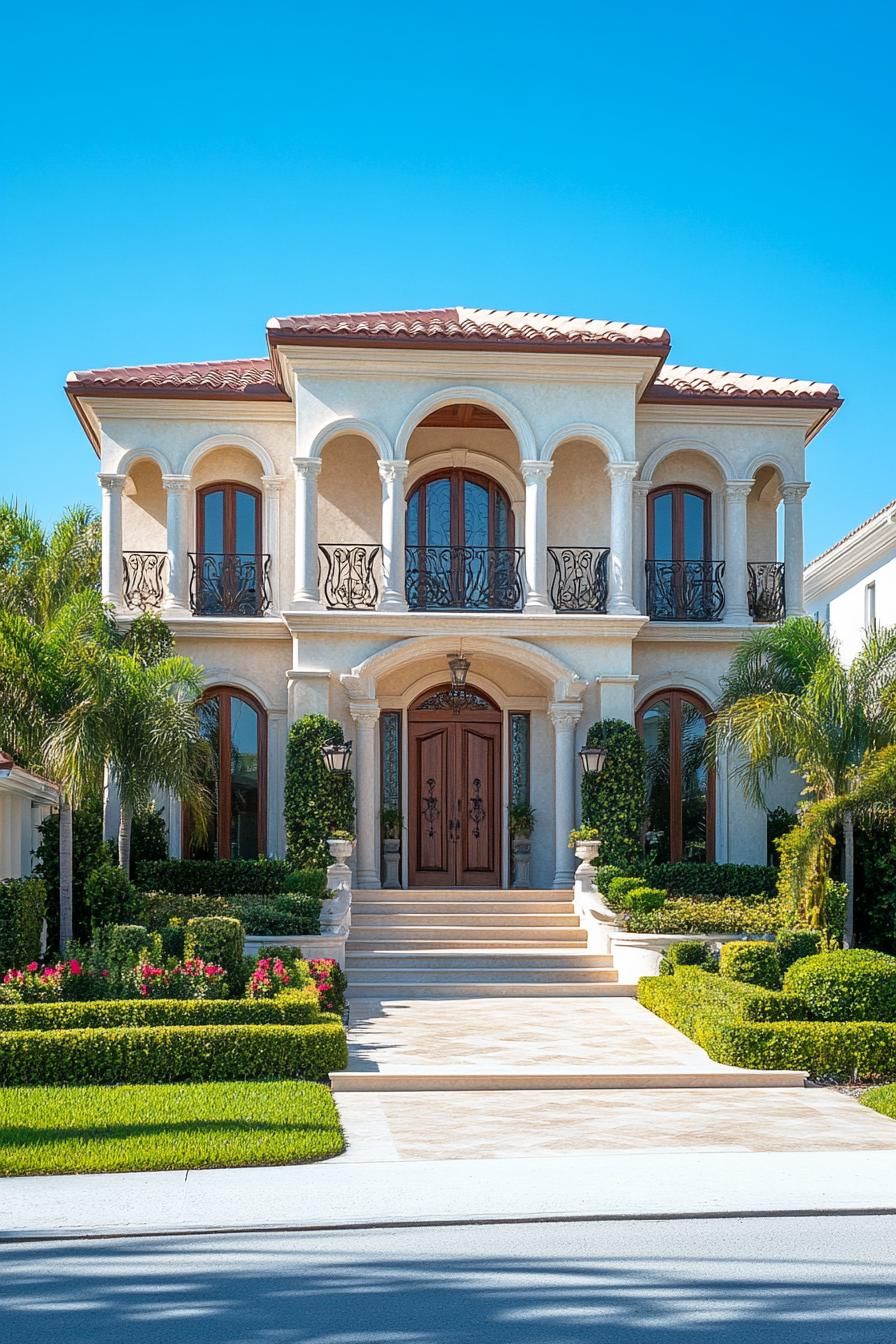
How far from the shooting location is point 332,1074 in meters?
12.2

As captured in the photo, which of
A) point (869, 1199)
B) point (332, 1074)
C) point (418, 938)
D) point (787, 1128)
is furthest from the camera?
point (418, 938)

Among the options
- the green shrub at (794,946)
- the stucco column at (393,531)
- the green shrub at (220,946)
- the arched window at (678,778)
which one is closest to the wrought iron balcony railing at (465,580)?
the stucco column at (393,531)

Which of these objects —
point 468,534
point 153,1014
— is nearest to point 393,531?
point 468,534

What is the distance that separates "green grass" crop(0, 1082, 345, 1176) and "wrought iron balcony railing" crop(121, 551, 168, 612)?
40.8 ft

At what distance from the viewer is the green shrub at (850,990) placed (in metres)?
13.1

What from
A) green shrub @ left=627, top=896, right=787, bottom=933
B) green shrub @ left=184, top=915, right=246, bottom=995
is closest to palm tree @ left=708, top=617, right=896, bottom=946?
green shrub @ left=627, top=896, right=787, bottom=933

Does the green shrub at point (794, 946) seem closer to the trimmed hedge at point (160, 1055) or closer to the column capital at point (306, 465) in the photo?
the trimmed hedge at point (160, 1055)

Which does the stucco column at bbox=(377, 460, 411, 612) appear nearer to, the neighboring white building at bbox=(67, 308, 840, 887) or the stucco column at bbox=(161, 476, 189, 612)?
the neighboring white building at bbox=(67, 308, 840, 887)

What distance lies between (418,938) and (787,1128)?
9305 millimetres

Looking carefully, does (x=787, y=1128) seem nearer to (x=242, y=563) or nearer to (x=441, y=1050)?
(x=441, y=1050)

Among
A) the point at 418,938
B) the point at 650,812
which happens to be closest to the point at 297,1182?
the point at 418,938

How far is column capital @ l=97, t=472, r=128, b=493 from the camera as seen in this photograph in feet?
74.8

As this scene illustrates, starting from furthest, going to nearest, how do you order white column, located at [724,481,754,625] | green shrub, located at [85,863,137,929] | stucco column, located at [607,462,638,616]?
white column, located at [724,481,754,625] → stucco column, located at [607,462,638,616] → green shrub, located at [85,863,137,929]

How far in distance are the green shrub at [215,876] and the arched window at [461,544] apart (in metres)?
4.93
